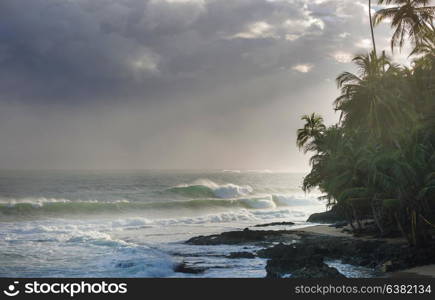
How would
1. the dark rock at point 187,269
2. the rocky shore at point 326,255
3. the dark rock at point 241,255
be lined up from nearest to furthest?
the rocky shore at point 326,255
the dark rock at point 187,269
the dark rock at point 241,255

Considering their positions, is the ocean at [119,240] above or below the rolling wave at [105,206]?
below

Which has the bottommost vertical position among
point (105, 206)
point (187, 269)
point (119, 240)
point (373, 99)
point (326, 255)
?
point (187, 269)

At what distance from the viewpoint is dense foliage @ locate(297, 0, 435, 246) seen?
1784 centimetres

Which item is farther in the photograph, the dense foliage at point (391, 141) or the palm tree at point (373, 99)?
the palm tree at point (373, 99)

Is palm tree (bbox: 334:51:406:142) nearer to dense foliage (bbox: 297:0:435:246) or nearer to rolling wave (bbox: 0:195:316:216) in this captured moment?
dense foliage (bbox: 297:0:435:246)

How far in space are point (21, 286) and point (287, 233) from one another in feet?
59.5

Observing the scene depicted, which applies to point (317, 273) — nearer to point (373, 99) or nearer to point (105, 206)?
point (373, 99)

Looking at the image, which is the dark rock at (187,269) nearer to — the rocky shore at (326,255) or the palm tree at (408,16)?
the rocky shore at (326,255)

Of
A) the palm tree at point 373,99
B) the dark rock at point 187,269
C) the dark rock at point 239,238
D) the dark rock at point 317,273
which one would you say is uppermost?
the palm tree at point 373,99

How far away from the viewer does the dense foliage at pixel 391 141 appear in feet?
58.5

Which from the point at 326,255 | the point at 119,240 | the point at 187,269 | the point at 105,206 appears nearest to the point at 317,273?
the point at 326,255

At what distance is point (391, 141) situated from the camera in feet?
75.5

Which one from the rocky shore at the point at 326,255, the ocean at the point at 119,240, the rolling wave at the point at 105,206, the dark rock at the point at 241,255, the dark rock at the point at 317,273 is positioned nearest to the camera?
the dark rock at the point at 317,273

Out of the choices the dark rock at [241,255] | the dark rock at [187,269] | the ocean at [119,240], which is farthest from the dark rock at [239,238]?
the dark rock at [187,269]
